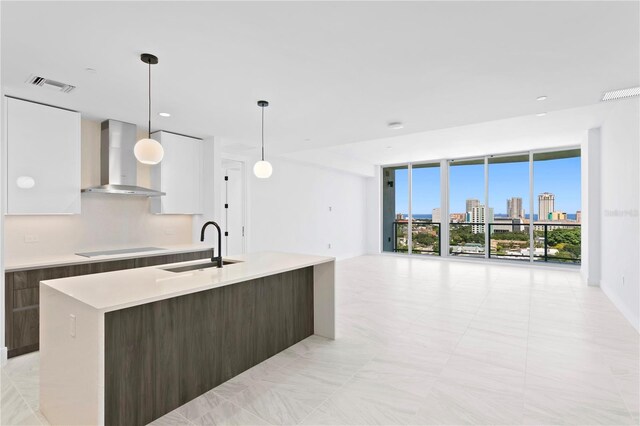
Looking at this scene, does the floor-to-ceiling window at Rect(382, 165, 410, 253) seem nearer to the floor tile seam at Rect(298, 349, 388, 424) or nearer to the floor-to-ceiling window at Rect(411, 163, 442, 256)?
the floor-to-ceiling window at Rect(411, 163, 442, 256)

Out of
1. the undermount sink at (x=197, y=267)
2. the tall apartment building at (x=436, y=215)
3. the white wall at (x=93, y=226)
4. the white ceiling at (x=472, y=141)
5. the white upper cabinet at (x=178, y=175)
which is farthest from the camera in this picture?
the tall apartment building at (x=436, y=215)

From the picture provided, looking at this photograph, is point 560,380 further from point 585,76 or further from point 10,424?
point 10,424

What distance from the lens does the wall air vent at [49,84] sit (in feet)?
9.14

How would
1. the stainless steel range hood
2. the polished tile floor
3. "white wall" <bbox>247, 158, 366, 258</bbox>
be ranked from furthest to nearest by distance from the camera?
"white wall" <bbox>247, 158, 366, 258</bbox>
the stainless steel range hood
the polished tile floor

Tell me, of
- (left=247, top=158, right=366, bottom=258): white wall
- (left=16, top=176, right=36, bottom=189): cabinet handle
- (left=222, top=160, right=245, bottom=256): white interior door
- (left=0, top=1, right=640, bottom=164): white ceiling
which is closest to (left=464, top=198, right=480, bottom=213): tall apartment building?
(left=247, top=158, right=366, bottom=258): white wall

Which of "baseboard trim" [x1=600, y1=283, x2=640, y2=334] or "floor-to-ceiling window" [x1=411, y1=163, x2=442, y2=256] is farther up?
"floor-to-ceiling window" [x1=411, y1=163, x2=442, y2=256]

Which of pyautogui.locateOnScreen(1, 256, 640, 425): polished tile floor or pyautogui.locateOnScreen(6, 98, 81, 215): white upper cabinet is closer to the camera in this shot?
pyautogui.locateOnScreen(1, 256, 640, 425): polished tile floor

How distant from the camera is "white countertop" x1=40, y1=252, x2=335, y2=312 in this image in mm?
1801

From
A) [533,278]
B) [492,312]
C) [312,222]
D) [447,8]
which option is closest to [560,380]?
[492,312]

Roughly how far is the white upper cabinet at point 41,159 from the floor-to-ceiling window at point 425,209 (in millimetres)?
7970

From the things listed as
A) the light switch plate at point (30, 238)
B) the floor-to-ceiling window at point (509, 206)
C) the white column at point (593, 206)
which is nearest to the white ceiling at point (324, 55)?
the light switch plate at point (30, 238)

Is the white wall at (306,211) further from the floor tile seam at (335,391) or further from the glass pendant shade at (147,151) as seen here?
the floor tile seam at (335,391)

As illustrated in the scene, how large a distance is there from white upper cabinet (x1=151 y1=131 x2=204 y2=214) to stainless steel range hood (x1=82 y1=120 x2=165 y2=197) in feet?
1.27

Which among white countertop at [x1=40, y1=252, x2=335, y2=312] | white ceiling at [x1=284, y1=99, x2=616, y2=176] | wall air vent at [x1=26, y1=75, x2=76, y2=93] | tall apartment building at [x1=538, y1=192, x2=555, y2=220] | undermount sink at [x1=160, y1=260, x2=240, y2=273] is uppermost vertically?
white ceiling at [x1=284, y1=99, x2=616, y2=176]
